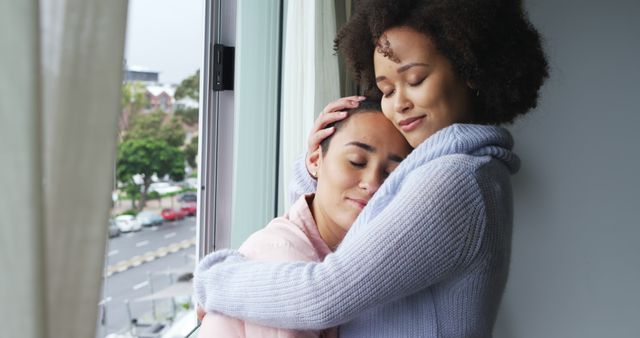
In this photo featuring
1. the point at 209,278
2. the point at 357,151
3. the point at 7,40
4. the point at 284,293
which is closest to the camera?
the point at 7,40

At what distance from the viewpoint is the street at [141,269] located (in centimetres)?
145

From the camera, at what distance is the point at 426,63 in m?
0.99

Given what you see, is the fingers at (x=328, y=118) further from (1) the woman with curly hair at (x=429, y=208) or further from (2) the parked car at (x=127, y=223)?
(2) the parked car at (x=127, y=223)

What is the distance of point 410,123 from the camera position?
102 centimetres

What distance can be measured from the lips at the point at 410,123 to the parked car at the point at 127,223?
78 centimetres

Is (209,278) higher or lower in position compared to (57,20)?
lower

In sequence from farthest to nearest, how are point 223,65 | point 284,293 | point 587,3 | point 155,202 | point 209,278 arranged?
point 587,3 → point 223,65 → point 155,202 → point 209,278 → point 284,293

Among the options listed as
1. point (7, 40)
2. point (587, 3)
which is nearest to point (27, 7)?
point (7, 40)

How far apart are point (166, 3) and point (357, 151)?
0.81 metres

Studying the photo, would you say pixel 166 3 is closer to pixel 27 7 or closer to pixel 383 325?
pixel 383 325

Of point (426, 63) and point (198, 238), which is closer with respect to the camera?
point (426, 63)

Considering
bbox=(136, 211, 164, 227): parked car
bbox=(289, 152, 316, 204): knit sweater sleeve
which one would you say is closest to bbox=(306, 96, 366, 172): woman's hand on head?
bbox=(289, 152, 316, 204): knit sweater sleeve

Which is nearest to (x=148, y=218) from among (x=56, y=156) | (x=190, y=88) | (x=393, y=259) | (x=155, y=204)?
(x=155, y=204)

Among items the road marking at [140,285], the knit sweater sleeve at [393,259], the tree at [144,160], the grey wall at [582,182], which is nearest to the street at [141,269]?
the road marking at [140,285]
